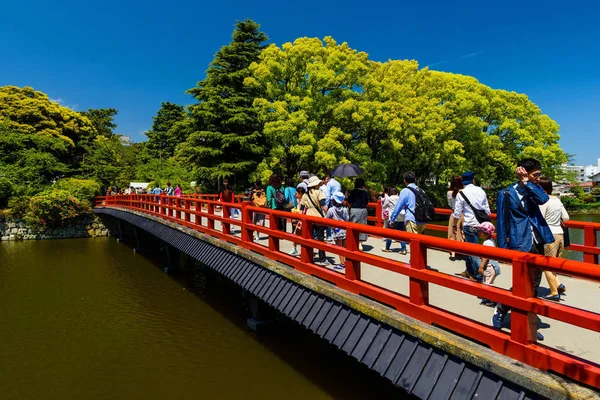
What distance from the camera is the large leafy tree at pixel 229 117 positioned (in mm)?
22328

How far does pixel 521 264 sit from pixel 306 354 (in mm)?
4625

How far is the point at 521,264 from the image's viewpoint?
109 inches

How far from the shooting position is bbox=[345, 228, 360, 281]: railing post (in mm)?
4555

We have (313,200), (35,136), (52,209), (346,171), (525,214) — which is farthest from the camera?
(35,136)

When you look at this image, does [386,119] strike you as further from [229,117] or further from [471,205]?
[471,205]

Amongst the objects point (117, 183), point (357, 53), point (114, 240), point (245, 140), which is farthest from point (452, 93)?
point (117, 183)

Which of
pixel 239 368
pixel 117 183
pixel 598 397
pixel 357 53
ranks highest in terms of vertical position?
pixel 357 53

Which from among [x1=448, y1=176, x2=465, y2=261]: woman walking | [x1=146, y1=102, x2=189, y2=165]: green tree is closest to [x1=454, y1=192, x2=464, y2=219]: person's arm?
[x1=448, y1=176, x2=465, y2=261]: woman walking

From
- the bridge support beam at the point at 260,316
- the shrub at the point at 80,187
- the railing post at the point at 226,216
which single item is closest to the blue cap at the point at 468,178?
the bridge support beam at the point at 260,316

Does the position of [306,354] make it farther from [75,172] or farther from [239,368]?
[75,172]

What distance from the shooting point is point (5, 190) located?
75.5 feet

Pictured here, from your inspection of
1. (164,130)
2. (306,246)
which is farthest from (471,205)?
(164,130)

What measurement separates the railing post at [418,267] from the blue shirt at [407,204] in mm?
2732

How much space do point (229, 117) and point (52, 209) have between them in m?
11.9
